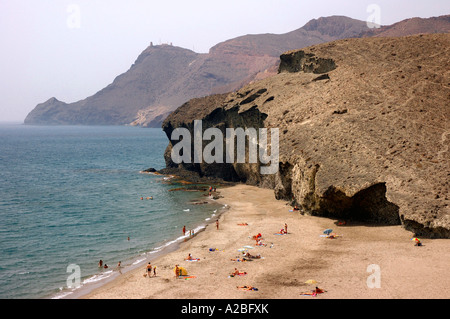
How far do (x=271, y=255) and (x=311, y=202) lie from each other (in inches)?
502

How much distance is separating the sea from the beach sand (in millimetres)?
3694

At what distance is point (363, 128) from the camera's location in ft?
155

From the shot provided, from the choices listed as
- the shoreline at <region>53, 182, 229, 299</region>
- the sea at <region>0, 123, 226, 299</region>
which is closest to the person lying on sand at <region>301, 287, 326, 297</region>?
the shoreline at <region>53, 182, 229, 299</region>

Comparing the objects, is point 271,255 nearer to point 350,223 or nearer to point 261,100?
point 350,223

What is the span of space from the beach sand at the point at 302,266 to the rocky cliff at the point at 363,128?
277 cm

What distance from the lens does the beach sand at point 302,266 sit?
1082 inches

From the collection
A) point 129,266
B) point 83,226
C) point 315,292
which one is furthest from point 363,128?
point 83,226

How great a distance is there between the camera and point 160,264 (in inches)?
1444

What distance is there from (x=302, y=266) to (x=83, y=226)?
28.5 meters

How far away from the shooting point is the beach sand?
27.5 m

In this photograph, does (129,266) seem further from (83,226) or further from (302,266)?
(302,266)

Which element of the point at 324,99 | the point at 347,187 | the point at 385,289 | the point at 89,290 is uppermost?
the point at 324,99

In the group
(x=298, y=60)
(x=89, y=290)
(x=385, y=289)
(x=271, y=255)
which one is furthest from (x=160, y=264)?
(x=298, y=60)

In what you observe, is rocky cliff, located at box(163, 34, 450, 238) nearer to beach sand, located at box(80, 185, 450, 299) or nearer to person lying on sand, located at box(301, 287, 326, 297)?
beach sand, located at box(80, 185, 450, 299)
